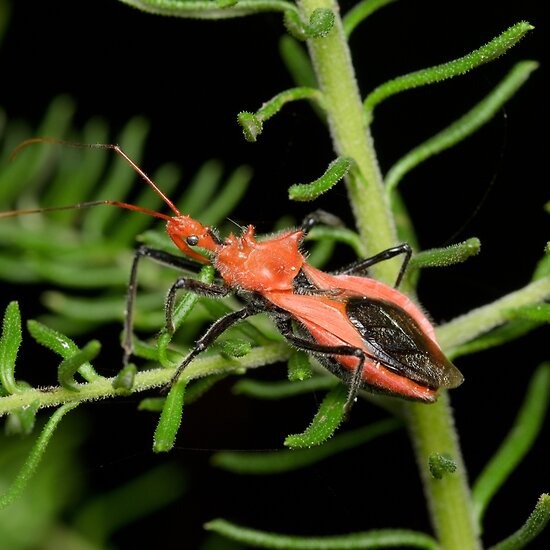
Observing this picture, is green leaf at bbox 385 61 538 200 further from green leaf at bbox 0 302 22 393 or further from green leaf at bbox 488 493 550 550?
green leaf at bbox 0 302 22 393

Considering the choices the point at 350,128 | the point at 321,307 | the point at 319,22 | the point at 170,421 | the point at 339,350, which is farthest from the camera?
the point at 321,307

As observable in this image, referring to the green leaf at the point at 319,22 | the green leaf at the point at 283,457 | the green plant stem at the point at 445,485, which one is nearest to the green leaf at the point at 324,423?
the green plant stem at the point at 445,485

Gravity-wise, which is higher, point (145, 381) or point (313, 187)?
point (313, 187)

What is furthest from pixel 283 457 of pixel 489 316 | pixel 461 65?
pixel 461 65

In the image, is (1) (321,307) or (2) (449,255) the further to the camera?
(1) (321,307)

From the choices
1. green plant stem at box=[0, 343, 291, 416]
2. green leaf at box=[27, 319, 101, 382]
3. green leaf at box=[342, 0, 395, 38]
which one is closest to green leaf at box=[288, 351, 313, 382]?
green plant stem at box=[0, 343, 291, 416]

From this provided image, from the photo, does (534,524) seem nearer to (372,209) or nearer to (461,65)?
(372,209)

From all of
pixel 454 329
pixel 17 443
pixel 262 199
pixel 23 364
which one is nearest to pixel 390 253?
pixel 454 329

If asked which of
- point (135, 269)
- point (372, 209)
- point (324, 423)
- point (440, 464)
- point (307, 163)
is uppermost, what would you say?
point (307, 163)
